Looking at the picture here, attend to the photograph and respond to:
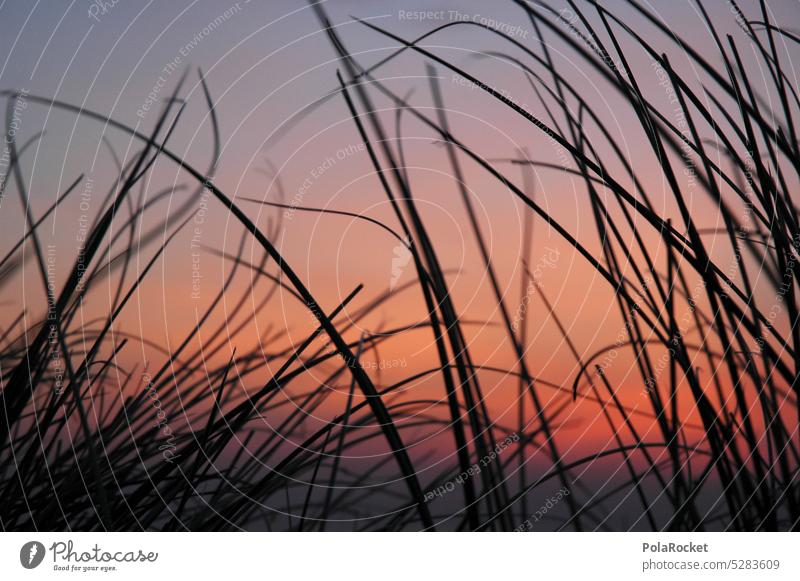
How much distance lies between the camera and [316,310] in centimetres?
99

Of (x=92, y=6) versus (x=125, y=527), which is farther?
(x=92, y=6)

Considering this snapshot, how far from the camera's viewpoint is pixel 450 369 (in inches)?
39.7

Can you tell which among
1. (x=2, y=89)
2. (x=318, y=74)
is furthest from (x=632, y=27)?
→ (x=2, y=89)

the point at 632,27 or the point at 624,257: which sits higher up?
the point at 632,27

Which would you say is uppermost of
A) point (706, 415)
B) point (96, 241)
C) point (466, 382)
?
point (96, 241)

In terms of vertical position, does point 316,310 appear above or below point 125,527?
above

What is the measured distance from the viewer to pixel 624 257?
1.03 meters

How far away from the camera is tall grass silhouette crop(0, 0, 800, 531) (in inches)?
39.7

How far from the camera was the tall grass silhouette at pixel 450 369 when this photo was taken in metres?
1.01

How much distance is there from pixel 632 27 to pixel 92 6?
799 millimetres
